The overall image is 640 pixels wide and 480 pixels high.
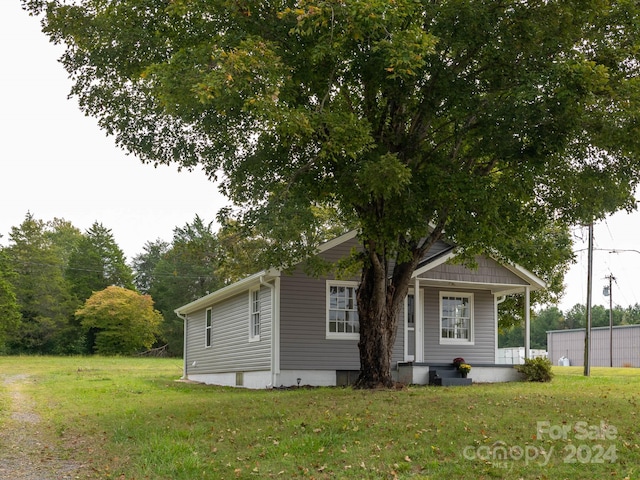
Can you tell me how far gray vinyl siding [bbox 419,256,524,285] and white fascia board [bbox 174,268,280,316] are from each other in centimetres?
447

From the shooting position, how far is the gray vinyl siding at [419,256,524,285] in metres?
20.2

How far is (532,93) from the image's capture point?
1134cm

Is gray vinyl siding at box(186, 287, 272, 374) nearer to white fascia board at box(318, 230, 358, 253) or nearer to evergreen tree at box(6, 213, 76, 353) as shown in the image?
white fascia board at box(318, 230, 358, 253)

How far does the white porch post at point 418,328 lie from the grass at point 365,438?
20.5ft

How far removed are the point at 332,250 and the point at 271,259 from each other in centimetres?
496

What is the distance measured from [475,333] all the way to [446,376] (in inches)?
112

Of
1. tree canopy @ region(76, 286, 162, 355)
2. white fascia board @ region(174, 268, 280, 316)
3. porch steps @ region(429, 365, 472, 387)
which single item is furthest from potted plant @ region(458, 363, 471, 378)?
tree canopy @ region(76, 286, 162, 355)

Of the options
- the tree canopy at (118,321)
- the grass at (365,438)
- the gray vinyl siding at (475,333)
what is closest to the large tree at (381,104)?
A: the grass at (365,438)

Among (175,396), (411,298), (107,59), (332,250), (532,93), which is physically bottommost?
(175,396)

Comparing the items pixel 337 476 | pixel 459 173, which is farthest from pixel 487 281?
pixel 337 476

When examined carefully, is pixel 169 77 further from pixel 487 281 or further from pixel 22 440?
pixel 487 281

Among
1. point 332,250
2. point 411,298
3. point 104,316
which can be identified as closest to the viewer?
point 332,250

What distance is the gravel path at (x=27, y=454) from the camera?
877 cm

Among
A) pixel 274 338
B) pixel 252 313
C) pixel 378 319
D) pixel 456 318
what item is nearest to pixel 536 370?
pixel 456 318
